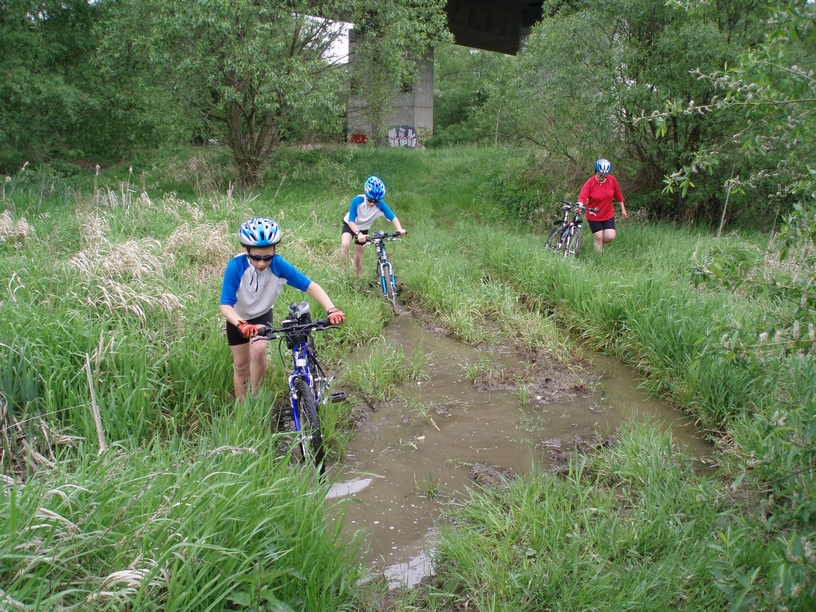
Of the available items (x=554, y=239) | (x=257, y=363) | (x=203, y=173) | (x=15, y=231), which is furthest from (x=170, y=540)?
(x=203, y=173)

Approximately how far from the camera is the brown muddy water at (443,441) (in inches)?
166

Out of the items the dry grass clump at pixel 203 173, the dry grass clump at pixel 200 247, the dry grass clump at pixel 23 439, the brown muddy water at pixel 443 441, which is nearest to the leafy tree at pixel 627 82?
the brown muddy water at pixel 443 441

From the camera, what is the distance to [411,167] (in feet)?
63.6

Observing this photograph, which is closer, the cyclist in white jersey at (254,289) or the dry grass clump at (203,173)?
the cyclist in white jersey at (254,289)

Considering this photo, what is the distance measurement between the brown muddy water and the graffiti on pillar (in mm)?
21561

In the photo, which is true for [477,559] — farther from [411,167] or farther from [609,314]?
[411,167]

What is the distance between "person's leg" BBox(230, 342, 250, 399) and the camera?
5.11 meters

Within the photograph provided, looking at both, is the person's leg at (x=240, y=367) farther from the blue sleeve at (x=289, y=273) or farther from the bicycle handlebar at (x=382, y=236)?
the bicycle handlebar at (x=382, y=236)

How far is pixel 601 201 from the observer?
405 inches

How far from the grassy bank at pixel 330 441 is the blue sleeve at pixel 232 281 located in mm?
858

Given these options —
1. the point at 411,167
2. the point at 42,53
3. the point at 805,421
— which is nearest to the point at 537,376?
the point at 805,421

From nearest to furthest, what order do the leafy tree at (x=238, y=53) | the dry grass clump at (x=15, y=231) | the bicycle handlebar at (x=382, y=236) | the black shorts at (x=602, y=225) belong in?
the dry grass clump at (x=15, y=231)
the bicycle handlebar at (x=382, y=236)
the black shorts at (x=602, y=225)
the leafy tree at (x=238, y=53)

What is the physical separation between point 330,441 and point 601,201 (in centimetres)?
686

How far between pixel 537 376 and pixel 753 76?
4404 mm
